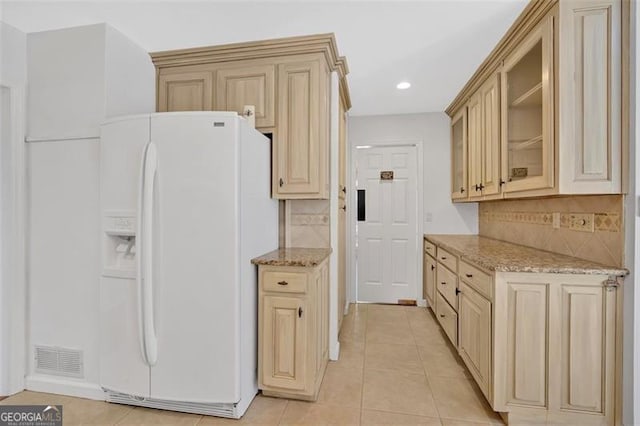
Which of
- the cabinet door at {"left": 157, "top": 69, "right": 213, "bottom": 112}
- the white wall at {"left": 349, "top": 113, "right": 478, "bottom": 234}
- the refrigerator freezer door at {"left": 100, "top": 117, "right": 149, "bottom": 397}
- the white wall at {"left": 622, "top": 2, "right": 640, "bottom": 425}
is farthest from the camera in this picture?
the white wall at {"left": 349, "top": 113, "right": 478, "bottom": 234}

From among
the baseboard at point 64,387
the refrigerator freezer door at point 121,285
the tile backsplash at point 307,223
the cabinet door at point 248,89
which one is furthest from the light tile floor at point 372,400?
the cabinet door at point 248,89

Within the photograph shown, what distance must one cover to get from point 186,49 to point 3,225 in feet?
5.87

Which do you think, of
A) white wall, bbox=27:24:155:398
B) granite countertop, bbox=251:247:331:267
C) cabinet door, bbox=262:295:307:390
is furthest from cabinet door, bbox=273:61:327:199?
white wall, bbox=27:24:155:398

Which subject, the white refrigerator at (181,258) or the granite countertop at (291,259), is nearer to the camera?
the white refrigerator at (181,258)

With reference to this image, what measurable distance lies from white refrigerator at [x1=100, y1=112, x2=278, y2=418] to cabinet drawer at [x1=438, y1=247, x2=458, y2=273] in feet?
5.73

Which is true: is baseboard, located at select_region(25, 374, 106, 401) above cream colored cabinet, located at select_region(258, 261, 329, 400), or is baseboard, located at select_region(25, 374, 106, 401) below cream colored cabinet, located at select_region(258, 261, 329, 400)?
below

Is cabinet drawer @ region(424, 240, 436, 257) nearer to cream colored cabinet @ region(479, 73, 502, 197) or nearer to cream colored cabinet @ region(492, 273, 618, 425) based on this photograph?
cream colored cabinet @ region(479, 73, 502, 197)

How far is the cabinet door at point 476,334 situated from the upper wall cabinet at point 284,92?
4.22 ft

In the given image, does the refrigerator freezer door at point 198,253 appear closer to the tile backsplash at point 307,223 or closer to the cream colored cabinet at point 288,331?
the cream colored cabinet at point 288,331

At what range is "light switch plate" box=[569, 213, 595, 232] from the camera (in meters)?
1.83

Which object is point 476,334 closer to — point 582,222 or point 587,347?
point 587,347

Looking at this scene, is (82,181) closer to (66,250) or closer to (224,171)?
(66,250)

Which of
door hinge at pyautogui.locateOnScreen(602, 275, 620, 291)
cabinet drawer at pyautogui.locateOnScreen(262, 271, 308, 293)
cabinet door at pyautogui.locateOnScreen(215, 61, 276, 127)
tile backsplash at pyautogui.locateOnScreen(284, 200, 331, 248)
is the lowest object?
cabinet drawer at pyautogui.locateOnScreen(262, 271, 308, 293)

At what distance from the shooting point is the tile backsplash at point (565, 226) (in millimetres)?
1654
